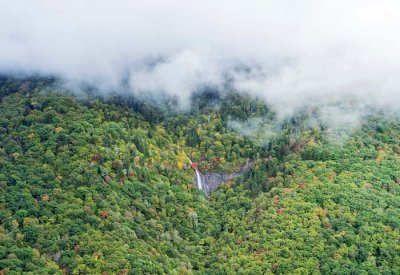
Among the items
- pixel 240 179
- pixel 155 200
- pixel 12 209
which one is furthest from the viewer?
pixel 240 179

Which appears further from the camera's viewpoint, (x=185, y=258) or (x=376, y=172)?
(x=376, y=172)

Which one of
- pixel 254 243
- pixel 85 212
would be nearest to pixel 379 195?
pixel 254 243

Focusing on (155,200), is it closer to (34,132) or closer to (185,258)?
(185,258)

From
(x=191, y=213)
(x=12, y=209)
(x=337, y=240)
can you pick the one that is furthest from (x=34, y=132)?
(x=337, y=240)

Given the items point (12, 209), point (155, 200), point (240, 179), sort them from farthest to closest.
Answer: point (240, 179)
point (155, 200)
point (12, 209)

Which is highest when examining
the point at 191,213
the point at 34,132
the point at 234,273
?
the point at 34,132

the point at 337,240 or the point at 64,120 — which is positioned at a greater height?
the point at 64,120
